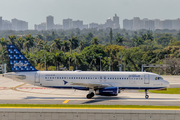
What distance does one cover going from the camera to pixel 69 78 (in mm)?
39969

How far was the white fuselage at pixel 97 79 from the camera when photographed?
1543 inches

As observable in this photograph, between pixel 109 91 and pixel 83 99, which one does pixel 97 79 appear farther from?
pixel 83 99

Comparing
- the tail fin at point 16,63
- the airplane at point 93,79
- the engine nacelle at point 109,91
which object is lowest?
the engine nacelle at point 109,91

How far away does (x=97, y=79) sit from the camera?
1560 inches

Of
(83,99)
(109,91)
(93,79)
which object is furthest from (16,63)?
(109,91)

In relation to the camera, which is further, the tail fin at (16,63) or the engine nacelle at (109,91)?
the tail fin at (16,63)

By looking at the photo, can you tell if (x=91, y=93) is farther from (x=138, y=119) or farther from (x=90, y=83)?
(x=138, y=119)

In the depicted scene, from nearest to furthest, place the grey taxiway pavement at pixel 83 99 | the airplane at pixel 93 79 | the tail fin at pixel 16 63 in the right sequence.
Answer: the grey taxiway pavement at pixel 83 99
the airplane at pixel 93 79
the tail fin at pixel 16 63

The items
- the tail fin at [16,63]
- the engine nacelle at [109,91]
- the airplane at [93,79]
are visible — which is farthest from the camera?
the tail fin at [16,63]

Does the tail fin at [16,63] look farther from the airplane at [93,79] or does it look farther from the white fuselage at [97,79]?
the white fuselage at [97,79]

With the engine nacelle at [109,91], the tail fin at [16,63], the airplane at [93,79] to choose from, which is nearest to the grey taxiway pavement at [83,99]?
the engine nacelle at [109,91]

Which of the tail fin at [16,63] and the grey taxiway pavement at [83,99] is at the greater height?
the tail fin at [16,63]

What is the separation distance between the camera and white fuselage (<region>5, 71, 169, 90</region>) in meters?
39.2

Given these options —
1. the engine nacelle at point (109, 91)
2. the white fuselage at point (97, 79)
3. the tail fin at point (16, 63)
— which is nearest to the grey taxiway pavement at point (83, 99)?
the engine nacelle at point (109, 91)
